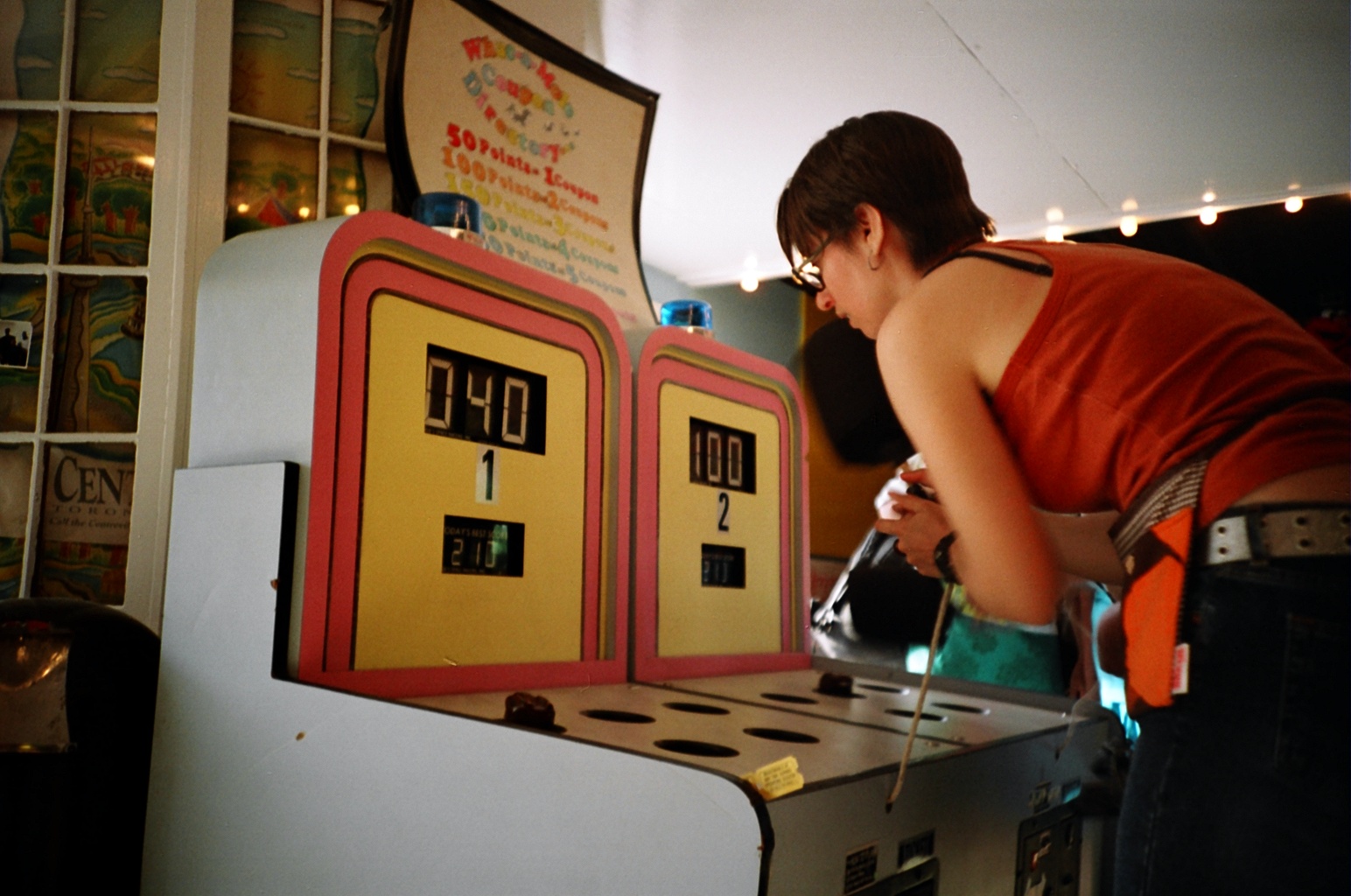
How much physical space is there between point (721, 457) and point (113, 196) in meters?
1.18

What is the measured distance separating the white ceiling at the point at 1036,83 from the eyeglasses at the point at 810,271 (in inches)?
18.7

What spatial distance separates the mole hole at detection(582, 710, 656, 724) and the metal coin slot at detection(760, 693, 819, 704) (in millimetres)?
342

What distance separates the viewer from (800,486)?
6.99 feet

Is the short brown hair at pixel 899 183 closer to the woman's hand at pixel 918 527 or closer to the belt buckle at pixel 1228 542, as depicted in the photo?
the woman's hand at pixel 918 527

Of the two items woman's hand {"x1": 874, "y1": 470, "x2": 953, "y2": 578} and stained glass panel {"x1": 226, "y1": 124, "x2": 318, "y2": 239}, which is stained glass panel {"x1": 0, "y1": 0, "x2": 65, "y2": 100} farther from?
woman's hand {"x1": 874, "y1": 470, "x2": 953, "y2": 578}

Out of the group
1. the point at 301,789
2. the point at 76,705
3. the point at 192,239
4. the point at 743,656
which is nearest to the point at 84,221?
the point at 192,239

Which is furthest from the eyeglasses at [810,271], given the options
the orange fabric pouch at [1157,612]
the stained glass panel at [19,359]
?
the stained glass panel at [19,359]

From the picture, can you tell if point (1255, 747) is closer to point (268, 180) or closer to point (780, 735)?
point (780, 735)

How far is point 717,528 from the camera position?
6.15ft

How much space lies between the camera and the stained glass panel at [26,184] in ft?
5.52

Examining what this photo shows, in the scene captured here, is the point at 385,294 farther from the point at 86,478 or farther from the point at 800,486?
the point at 800,486

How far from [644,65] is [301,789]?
2265 mm

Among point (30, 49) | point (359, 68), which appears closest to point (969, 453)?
point (359, 68)

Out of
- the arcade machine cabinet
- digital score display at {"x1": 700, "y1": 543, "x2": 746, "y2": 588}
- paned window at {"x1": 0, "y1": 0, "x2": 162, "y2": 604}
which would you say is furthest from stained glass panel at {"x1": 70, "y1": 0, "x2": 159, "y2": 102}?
digital score display at {"x1": 700, "y1": 543, "x2": 746, "y2": 588}
